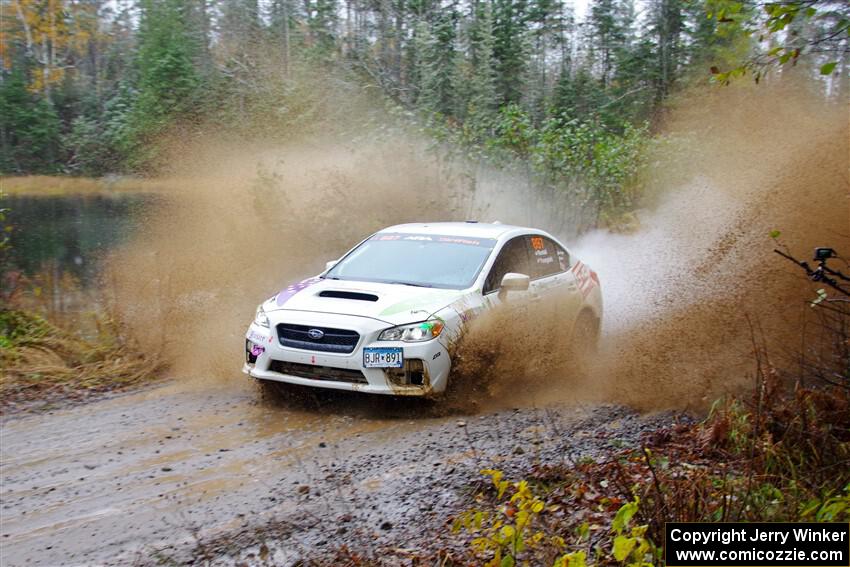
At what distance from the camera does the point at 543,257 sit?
31.2ft

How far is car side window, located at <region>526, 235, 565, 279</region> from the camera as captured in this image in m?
9.25

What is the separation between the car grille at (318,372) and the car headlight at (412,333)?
1.36 ft

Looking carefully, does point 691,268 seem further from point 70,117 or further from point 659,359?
point 70,117

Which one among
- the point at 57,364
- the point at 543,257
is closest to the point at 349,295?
the point at 543,257

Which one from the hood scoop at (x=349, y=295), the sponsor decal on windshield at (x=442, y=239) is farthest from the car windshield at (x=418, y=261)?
the hood scoop at (x=349, y=295)

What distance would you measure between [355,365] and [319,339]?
46cm

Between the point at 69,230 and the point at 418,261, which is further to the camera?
the point at 69,230

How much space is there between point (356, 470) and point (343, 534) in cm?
121

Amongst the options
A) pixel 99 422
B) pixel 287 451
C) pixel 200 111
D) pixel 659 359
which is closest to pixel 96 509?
pixel 287 451

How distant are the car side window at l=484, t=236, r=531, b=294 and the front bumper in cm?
120

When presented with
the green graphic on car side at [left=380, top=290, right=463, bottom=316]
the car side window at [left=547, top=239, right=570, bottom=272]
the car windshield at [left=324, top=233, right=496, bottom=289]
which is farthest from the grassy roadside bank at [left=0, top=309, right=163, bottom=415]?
the car side window at [left=547, top=239, right=570, bottom=272]

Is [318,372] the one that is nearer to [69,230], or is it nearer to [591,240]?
[591,240]

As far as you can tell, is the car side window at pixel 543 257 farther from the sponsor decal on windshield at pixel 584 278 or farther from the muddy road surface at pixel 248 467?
the muddy road surface at pixel 248 467

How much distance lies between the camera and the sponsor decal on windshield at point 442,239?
882 cm
